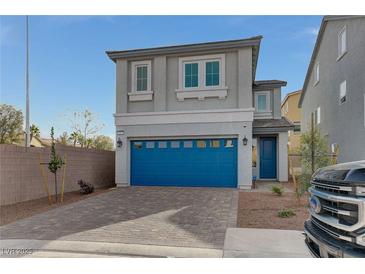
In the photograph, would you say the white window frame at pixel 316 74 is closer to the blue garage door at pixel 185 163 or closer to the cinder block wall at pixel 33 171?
the blue garage door at pixel 185 163

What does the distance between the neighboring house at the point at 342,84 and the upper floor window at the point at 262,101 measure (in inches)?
103

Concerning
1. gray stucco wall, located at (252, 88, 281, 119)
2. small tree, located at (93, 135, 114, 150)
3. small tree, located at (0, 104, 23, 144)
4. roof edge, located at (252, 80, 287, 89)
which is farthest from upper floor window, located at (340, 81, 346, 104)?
small tree, located at (0, 104, 23, 144)

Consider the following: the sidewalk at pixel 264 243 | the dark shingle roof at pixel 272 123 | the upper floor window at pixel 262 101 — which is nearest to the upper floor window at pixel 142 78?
the dark shingle roof at pixel 272 123

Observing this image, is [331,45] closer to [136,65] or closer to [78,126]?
→ [136,65]

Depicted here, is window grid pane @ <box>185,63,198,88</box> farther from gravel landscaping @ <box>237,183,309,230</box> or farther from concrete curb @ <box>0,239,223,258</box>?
concrete curb @ <box>0,239,223,258</box>

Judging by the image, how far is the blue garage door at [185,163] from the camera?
12688 mm

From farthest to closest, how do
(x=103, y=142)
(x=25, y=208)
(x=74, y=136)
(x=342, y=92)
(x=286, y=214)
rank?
(x=103, y=142) → (x=74, y=136) → (x=342, y=92) → (x=25, y=208) → (x=286, y=214)

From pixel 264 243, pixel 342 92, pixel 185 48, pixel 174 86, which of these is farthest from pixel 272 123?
pixel 264 243

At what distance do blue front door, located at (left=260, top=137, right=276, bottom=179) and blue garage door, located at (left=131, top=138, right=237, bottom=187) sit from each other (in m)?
3.17

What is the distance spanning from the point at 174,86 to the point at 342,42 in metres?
7.43

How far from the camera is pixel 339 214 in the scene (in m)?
3.13

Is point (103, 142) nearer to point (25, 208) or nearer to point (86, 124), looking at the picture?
point (86, 124)
